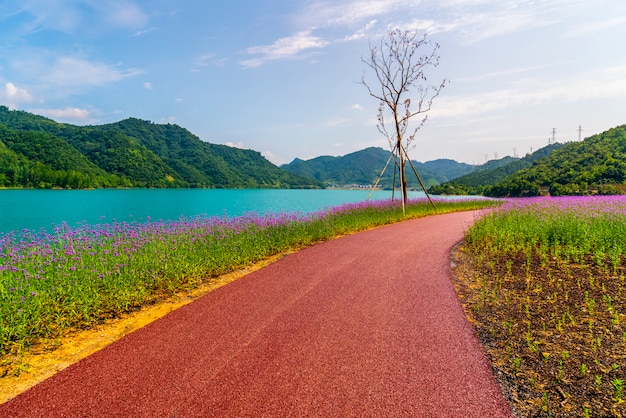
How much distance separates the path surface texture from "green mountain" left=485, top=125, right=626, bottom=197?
100 ft

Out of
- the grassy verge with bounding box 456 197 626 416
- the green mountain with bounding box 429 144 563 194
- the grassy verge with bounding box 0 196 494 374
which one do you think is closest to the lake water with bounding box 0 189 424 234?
the grassy verge with bounding box 0 196 494 374

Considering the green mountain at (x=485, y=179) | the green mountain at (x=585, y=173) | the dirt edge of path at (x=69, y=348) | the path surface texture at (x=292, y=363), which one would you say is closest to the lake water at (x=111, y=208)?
the dirt edge of path at (x=69, y=348)

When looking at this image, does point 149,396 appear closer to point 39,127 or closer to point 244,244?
point 244,244

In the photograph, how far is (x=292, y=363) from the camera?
11.4ft

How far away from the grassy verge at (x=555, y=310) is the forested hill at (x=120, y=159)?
352 ft

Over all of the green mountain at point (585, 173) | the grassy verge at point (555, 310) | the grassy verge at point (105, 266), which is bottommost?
the grassy verge at point (555, 310)

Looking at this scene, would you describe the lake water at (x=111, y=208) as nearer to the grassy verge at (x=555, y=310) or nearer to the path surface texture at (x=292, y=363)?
the path surface texture at (x=292, y=363)

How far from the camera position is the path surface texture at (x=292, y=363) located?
2.82m

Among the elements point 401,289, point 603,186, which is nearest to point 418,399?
point 401,289

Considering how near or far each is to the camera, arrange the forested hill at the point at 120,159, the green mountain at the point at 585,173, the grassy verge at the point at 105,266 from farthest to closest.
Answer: the forested hill at the point at 120,159 < the green mountain at the point at 585,173 < the grassy verge at the point at 105,266

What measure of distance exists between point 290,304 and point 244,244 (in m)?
3.91

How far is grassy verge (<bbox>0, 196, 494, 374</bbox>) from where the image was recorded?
14.0 ft

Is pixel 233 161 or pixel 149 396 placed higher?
pixel 233 161

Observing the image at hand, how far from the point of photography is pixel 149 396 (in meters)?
2.96
